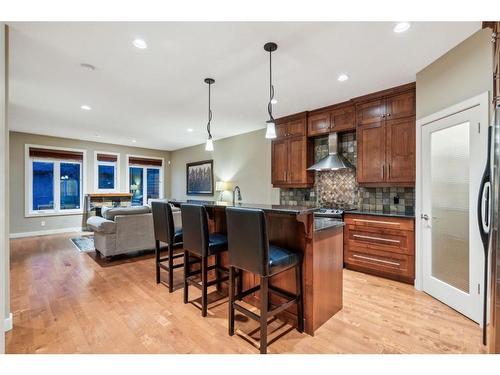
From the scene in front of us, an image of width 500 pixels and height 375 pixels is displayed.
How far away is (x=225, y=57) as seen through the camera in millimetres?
2498

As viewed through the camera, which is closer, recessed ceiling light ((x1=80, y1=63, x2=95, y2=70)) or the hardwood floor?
the hardwood floor

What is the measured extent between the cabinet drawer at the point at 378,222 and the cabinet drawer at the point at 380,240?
0.06 m

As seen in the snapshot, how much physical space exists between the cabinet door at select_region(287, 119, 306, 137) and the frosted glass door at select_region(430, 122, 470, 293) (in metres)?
2.10

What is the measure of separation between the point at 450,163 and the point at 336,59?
1.65 meters

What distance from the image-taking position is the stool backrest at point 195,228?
2.32 m

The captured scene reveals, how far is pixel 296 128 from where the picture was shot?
4.55m

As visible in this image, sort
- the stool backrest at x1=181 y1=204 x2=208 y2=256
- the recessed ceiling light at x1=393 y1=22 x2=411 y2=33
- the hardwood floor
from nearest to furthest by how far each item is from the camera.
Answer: the hardwood floor, the recessed ceiling light at x1=393 y1=22 x2=411 y2=33, the stool backrest at x1=181 y1=204 x2=208 y2=256

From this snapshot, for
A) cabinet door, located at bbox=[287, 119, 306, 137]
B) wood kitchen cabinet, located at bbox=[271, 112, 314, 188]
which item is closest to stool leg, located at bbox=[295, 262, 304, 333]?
wood kitchen cabinet, located at bbox=[271, 112, 314, 188]

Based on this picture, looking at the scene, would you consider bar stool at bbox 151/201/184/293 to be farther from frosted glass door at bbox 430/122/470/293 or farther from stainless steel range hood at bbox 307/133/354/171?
frosted glass door at bbox 430/122/470/293

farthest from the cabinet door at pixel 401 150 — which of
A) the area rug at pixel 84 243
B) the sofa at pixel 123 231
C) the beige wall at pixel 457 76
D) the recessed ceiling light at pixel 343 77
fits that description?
the area rug at pixel 84 243

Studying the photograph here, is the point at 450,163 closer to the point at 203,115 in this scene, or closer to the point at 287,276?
the point at 287,276

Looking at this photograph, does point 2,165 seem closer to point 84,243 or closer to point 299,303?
point 299,303

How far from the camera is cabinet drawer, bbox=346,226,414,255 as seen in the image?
120 inches

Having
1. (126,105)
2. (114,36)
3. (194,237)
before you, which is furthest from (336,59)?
(126,105)
